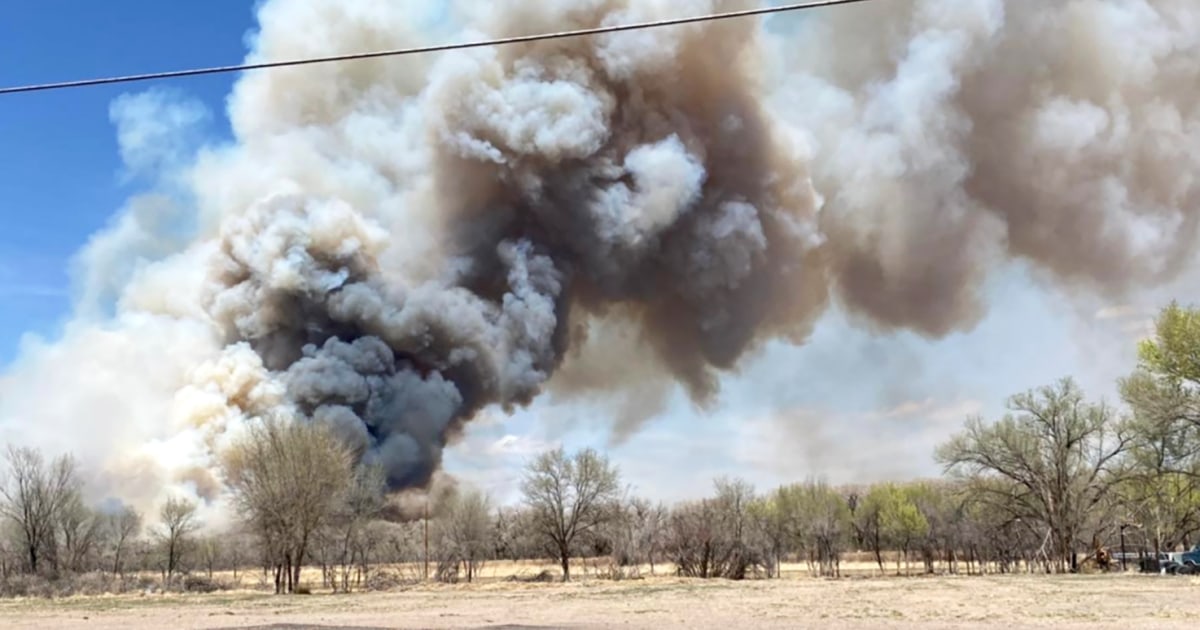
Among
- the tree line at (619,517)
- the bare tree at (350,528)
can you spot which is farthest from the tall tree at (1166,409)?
the bare tree at (350,528)

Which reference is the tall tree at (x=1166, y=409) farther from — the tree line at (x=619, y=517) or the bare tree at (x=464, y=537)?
the bare tree at (x=464, y=537)

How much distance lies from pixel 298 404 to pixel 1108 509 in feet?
141

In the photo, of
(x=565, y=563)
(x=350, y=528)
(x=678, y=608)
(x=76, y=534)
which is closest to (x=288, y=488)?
(x=350, y=528)

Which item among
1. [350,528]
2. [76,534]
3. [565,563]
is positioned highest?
[350,528]

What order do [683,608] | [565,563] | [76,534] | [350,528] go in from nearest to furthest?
[683,608], [350,528], [565,563], [76,534]

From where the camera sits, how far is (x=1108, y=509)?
1903 inches

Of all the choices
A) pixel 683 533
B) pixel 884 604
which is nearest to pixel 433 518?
pixel 683 533

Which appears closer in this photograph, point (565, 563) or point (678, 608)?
point (678, 608)

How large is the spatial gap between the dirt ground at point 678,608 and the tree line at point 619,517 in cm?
653

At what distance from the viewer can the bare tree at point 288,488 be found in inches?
1484

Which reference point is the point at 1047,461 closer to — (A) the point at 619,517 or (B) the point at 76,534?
(A) the point at 619,517

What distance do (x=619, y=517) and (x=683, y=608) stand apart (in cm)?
2792

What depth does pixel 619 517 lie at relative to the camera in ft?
164

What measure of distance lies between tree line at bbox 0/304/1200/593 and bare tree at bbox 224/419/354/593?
0.07 meters
